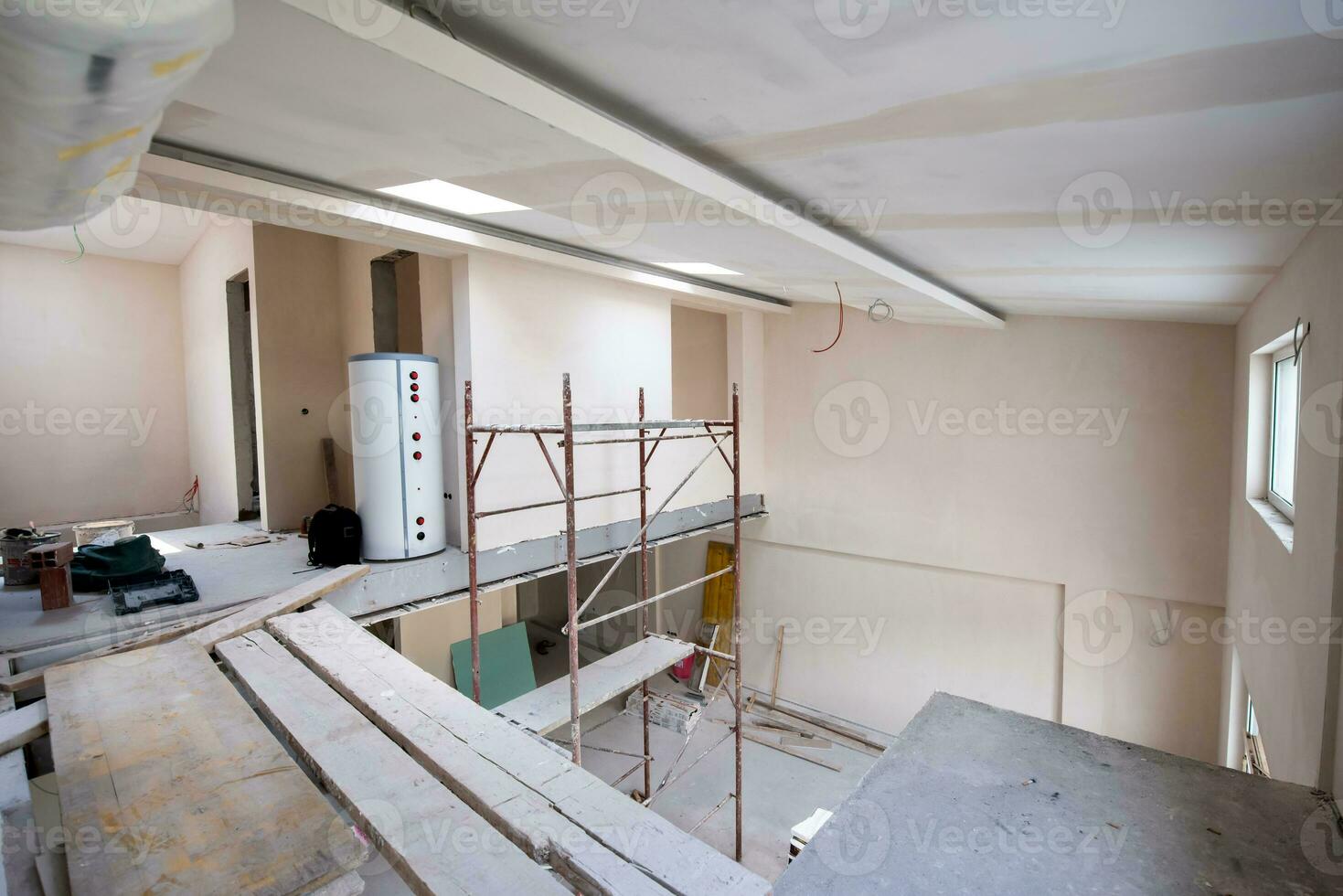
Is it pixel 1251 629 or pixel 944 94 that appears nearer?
pixel 944 94

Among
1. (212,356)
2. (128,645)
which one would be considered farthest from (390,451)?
(212,356)

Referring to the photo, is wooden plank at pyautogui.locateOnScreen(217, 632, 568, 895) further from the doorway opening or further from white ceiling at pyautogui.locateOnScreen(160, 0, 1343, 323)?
the doorway opening

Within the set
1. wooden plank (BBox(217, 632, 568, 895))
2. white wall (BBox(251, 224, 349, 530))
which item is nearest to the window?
wooden plank (BBox(217, 632, 568, 895))

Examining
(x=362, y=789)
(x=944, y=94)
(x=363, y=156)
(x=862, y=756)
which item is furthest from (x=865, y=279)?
(x=862, y=756)

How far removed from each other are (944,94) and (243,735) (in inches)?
94.3

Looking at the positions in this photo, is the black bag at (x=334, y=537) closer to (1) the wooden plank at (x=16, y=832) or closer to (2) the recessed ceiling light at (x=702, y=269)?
(1) the wooden plank at (x=16, y=832)

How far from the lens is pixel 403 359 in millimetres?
3580

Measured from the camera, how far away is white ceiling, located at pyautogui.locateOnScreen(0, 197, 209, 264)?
5.11m

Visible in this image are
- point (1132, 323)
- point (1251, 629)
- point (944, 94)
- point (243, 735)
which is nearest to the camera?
point (944, 94)

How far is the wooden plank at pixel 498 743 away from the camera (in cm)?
140

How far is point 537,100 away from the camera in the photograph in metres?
1.45

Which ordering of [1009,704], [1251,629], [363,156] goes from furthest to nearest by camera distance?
[1009,704], [1251,629], [363,156]

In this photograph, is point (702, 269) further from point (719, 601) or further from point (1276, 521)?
point (719, 601)

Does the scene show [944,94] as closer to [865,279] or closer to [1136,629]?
[865,279]
